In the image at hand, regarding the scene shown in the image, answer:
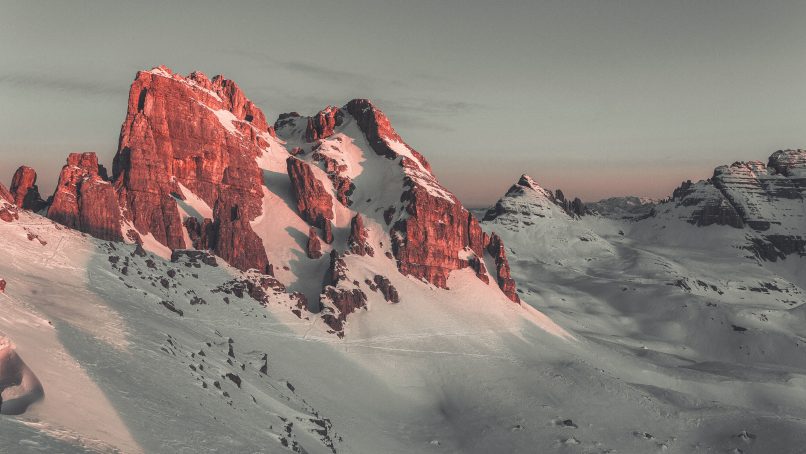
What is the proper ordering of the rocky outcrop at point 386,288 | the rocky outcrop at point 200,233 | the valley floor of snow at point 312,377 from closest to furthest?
the valley floor of snow at point 312,377 → the rocky outcrop at point 200,233 → the rocky outcrop at point 386,288

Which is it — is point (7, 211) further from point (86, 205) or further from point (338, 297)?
point (338, 297)

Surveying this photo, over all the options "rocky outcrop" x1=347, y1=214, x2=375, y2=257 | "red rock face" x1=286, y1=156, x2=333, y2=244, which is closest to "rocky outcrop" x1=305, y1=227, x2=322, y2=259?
"red rock face" x1=286, y1=156, x2=333, y2=244

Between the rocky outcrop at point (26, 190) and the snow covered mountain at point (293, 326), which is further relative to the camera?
the rocky outcrop at point (26, 190)

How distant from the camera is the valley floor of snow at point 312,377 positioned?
32469 mm

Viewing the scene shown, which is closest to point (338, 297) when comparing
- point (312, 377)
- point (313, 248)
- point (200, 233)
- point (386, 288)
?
point (386, 288)

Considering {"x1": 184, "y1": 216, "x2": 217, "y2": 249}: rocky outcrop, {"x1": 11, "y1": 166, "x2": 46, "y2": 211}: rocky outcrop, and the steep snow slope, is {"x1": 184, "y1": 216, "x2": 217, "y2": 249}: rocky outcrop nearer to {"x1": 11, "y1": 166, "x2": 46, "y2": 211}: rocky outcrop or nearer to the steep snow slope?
{"x1": 11, "y1": 166, "x2": 46, "y2": 211}: rocky outcrop

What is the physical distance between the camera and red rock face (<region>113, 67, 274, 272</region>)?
323ft

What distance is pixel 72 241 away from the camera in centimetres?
7556

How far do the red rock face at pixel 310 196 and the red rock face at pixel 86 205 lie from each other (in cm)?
4132

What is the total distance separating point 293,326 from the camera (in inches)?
3536

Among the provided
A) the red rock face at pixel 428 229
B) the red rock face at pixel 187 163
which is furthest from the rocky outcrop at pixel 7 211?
the red rock face at pixel 428 229

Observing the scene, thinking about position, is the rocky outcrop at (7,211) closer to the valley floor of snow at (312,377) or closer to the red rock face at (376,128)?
the valley floor of snow at (312,377)

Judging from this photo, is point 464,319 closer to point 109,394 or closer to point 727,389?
point 727,389

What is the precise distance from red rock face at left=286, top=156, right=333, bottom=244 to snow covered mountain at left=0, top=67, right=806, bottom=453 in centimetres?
44
